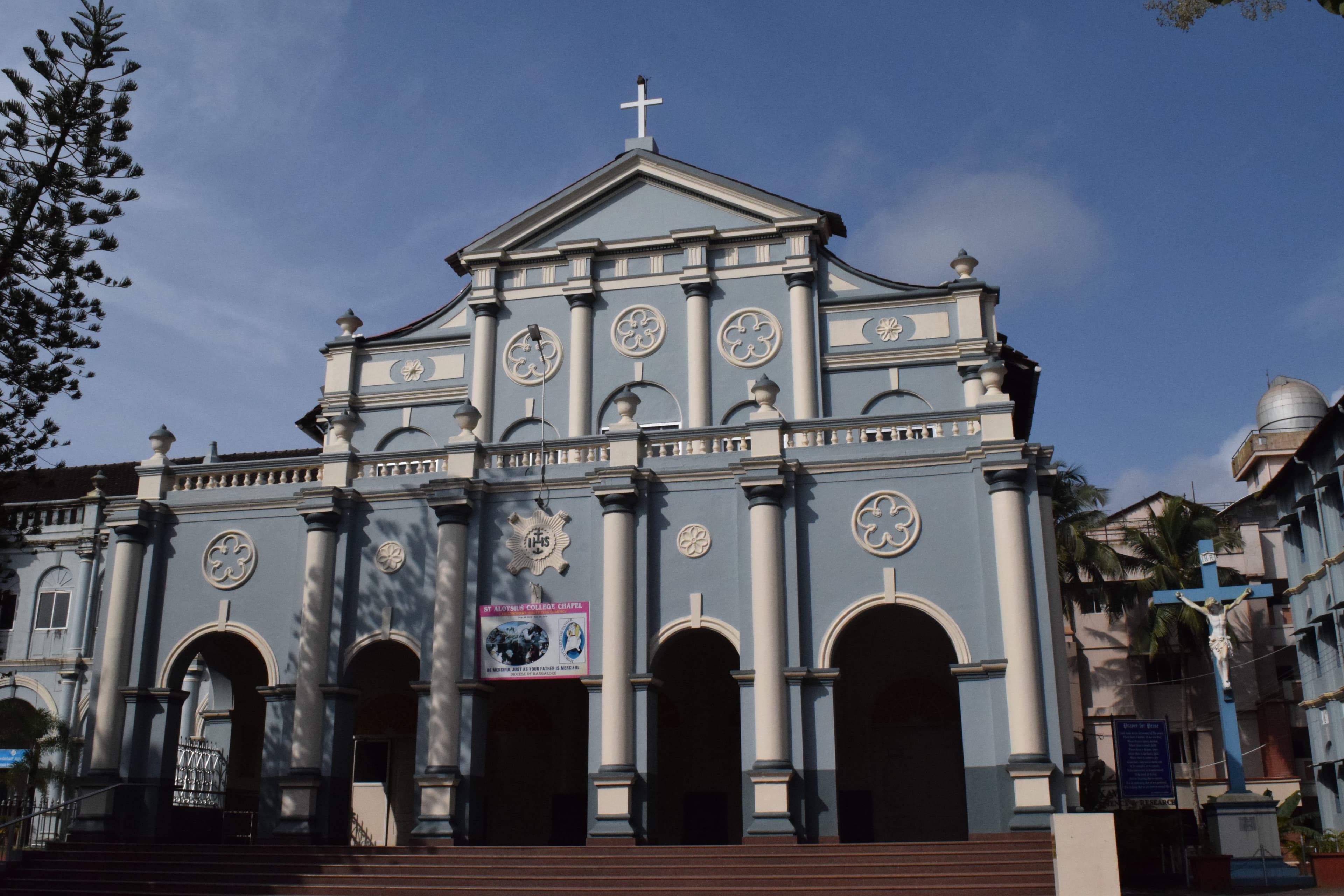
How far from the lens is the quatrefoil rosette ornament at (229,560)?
2094 centimetres

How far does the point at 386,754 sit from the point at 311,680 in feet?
14.7

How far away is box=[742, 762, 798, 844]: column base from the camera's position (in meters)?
17.3

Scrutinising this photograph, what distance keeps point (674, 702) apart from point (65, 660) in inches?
636

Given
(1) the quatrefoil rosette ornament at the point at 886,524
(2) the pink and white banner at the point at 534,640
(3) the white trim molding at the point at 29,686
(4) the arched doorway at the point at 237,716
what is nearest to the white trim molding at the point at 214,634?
(4) the arched doorway at the point at 237,716

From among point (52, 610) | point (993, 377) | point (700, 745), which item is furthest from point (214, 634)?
point (993, 377)

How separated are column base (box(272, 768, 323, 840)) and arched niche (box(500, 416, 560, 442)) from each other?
712 centimetres

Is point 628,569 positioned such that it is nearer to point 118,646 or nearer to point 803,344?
point 803,344

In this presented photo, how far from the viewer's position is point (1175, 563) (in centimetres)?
3281

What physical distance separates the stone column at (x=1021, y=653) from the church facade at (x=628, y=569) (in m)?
0.04

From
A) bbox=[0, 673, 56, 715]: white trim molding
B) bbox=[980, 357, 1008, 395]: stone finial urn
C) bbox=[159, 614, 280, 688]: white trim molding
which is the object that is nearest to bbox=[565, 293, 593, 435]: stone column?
bbox=[159, 614, 280, 688]: white trim molding

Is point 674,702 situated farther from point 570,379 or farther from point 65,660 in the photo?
point 65,660

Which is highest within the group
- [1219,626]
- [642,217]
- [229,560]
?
[642,217]

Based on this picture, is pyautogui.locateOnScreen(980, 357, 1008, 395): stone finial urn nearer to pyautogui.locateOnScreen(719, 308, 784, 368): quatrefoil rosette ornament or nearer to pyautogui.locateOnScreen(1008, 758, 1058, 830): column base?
pyautogui.locateOnScreen(719, 308, 784, 368): quatrefoil rosette ornament

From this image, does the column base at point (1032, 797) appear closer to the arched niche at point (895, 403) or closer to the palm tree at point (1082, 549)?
the arched niche at point (895, 403)
